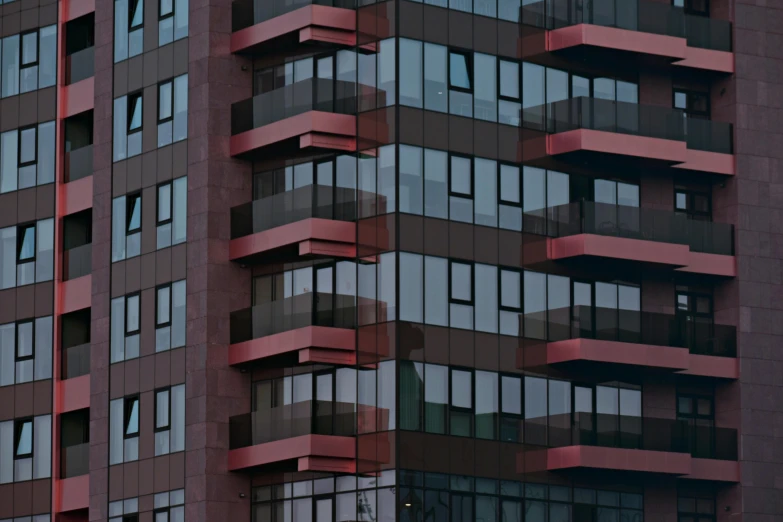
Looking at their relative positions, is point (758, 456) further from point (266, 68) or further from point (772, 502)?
point (266, 68)

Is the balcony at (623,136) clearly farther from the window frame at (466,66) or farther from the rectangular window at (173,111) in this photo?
the rectangular window at (173,111)

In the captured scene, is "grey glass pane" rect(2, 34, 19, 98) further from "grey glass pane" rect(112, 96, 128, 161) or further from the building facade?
"grey glass pane" rect(112, 96, 128, 161)

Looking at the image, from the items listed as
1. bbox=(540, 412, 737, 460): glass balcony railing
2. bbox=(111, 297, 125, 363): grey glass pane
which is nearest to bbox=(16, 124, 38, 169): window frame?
bbox=(111, 297, 125, 363): grey glass pane

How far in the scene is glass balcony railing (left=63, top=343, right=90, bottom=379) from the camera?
79.9 meters

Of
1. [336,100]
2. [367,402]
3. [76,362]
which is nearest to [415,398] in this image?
[367,402]

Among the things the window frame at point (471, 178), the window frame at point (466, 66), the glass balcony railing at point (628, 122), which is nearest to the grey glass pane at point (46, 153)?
the window frame at point (466, 66)

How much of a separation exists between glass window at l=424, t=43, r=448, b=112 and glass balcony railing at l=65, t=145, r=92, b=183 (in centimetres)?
1450

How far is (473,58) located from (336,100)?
4.60m

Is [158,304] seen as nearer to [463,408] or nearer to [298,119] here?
[298,119]

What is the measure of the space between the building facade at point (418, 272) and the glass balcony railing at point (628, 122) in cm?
9

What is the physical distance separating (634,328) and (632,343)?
2.43 ft

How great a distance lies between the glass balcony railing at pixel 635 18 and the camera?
249ft

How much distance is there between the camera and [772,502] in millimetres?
76125

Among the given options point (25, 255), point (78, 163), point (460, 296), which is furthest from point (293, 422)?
point (25, 255)
